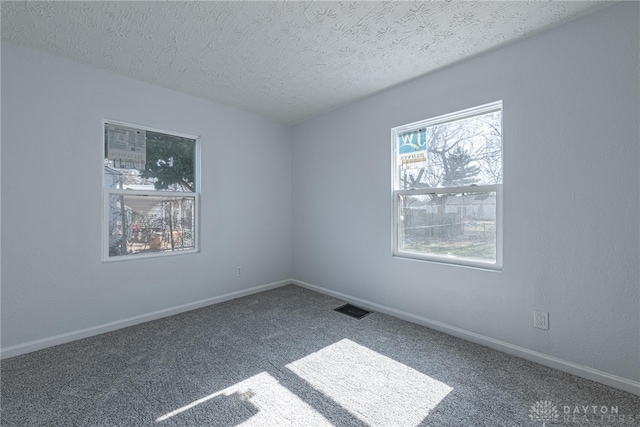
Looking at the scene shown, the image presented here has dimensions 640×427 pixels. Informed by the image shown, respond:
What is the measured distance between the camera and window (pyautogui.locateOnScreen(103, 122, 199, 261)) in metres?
2.74

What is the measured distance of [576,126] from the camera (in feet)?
6.34

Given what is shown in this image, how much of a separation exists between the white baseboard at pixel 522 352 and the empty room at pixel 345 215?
0.5 inches

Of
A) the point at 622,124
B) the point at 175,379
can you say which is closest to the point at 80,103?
the point at 175,379

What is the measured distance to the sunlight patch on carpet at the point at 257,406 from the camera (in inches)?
60.4

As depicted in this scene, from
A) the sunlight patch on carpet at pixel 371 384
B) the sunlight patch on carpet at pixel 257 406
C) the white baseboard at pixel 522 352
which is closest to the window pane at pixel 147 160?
the sunlight patch on carpet at pixel 257 406

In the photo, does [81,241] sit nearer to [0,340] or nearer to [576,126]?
[0,340]

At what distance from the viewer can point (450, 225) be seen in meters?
2.65

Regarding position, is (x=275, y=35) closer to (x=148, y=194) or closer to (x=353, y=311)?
(x=148, y=194)

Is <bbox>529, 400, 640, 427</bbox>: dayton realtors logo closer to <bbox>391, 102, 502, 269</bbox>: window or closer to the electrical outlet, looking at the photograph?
the electrical outlet

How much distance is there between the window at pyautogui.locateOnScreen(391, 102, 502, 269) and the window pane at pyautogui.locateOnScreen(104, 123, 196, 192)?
8.05 ft

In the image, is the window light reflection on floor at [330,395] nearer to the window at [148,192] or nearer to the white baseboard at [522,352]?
the white baseboard at [522,352]

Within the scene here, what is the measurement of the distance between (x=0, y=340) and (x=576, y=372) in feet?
14.2

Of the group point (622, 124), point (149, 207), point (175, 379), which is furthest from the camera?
point (149, 207)

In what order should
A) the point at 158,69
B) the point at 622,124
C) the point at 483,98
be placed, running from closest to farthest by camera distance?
the point at 622,124, the point at 483,98, the point at 158,69
